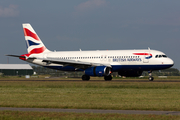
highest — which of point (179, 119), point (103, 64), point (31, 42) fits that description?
point (31, 42)

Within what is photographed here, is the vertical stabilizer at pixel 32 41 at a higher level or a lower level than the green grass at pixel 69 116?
higher

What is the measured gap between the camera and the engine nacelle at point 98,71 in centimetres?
4797

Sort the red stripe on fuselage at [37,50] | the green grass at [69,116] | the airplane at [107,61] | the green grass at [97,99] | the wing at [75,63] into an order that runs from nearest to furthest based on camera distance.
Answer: the green grass at [69,116]
the green grass at [97,99]
the airplane at [107,61]
the wing at [75,63]
the red stripe on fuselage at [37,50]

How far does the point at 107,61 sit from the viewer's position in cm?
5084

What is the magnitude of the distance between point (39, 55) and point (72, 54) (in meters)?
7.22

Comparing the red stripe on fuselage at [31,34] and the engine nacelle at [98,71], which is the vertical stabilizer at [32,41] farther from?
the engine nacelle at [98,71]

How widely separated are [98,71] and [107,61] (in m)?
3.37

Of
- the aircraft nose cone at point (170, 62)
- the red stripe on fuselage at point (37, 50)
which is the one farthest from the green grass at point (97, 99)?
the red stripe on fuselage at point (37, 50)

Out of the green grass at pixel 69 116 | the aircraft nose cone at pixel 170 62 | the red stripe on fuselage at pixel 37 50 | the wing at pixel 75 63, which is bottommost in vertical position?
the green grass at pixel 69 116

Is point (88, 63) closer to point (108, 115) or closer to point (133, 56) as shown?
point (133, 56)

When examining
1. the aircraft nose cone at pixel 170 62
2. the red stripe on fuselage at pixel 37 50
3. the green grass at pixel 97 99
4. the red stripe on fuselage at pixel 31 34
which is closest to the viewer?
the green grass at pixel 97 99

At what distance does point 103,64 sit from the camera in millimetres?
51062

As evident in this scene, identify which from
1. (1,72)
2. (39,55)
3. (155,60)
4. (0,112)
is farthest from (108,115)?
(1,72)

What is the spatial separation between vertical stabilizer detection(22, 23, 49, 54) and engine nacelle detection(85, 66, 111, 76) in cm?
1354
